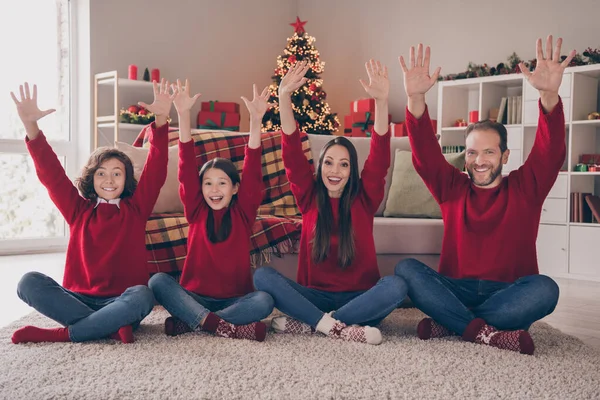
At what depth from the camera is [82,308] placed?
201 centimetres

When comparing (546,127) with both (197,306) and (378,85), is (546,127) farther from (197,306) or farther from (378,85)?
(197,306)

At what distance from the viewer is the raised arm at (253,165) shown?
7.37 ft

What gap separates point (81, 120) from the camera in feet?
17.5

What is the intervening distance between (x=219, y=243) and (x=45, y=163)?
67 cm

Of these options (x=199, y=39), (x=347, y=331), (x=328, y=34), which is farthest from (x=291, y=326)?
(x=328, y=34)

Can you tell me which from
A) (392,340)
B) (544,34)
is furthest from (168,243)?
(544,34)

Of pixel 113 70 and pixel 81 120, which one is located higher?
pixel 113 70

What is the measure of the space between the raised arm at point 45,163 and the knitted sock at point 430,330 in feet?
4.15

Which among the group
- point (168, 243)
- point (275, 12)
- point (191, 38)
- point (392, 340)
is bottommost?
point (392, 340)

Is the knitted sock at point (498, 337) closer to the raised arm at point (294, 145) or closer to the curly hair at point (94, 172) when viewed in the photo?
the raised arm at point (294, 145)

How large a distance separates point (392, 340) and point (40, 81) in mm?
4291

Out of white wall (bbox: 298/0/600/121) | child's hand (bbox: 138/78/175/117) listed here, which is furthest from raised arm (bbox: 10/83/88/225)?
white wall (bbox: 298/0/600/121)

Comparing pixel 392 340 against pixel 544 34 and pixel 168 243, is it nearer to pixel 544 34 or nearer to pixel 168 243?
pixel 168 243

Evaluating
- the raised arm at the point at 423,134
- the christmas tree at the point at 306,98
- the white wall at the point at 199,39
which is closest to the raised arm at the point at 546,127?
the raised arm at the point at 423,134
